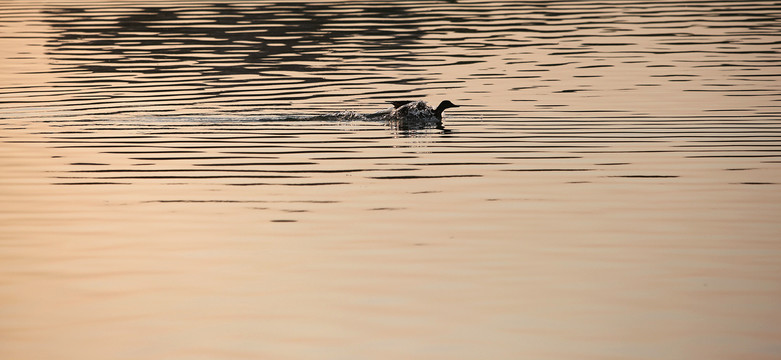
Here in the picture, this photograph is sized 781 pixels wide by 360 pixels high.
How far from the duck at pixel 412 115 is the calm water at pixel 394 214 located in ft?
1.73

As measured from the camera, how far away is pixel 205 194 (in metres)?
17.0

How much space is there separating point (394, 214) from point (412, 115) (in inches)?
390

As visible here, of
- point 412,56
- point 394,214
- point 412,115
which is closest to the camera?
point 394,214

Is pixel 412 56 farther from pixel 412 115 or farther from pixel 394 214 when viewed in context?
pixel 394 214

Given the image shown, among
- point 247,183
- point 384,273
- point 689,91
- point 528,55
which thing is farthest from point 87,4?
point 384,273

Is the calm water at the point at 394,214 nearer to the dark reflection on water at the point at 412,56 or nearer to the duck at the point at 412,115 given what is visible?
the dark reflection on water at the point at 412,56

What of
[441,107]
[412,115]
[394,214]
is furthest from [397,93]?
[394,214]

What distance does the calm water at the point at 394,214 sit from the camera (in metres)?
10.6

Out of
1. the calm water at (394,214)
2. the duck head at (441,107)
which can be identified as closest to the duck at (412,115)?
the duck head at (441,107)

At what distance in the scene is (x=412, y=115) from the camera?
25.2 m

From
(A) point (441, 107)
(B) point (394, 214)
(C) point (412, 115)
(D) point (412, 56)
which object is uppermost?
(D) point (412, 56)

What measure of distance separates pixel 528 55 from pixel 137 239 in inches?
1092

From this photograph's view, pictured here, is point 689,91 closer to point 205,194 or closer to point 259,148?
point 259,148

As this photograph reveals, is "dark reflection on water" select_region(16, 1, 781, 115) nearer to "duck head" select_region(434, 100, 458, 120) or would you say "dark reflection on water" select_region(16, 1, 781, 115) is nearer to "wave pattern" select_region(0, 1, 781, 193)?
"wave pattern" select_region(0, 1, 781, 193)
